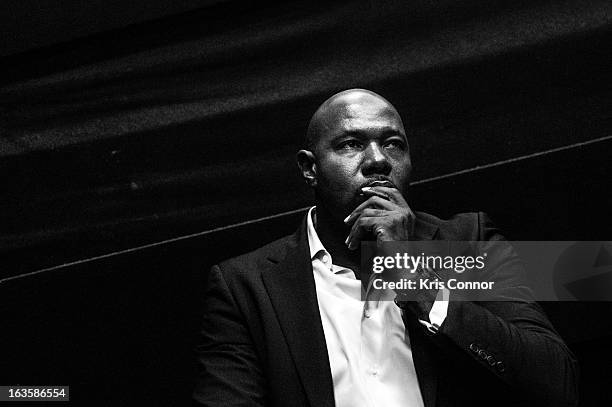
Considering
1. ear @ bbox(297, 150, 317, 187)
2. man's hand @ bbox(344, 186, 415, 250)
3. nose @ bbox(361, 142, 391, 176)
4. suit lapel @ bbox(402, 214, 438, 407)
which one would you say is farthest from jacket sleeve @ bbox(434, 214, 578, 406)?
ear @ bbox(297, 150, 317, 187)

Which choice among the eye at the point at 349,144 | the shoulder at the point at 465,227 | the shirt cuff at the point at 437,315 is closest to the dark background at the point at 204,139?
the shoulder at the point at 465,227

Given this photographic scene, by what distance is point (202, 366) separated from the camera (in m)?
2.79

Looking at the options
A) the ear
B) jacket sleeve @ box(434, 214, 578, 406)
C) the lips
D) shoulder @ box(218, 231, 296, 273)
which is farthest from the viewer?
the ear

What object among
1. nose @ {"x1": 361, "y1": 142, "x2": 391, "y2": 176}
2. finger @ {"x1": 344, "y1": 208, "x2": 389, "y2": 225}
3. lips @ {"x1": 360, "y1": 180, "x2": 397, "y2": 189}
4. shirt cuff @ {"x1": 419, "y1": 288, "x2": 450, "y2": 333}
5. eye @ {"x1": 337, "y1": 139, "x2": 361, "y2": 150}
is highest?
eye @ {"x1": 337, "y1": 139, "x2": 361, "y2": 150}

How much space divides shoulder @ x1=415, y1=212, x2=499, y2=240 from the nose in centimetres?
19

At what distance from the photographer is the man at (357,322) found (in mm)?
2578

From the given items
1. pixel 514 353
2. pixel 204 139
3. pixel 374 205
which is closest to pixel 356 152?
pixel 374 205

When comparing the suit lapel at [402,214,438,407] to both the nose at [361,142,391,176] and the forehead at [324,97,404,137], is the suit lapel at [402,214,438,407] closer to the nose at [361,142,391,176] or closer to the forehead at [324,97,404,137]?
the nose at [361,142,391,176]

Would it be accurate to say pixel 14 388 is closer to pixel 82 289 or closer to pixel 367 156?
pixel 82 289

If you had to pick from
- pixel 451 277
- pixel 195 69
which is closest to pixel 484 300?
pixel 451 277

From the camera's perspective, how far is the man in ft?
8.46

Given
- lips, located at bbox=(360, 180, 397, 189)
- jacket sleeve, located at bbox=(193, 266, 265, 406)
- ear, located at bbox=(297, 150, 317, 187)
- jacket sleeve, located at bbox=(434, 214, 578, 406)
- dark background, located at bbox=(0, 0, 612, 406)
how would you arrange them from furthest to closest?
dark background, located at bbox=(0, 0, 612, 406) → ear, located at bbox=(297, 150, 317, 187) → lips, located at bbox=(360, 180, 397, 189) → jacket sleeve, located at bbox=(193, 266, 265, 406) → jacket sleeve, located at bbox=(434, 214, 578, 406)

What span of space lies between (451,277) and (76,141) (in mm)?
1452

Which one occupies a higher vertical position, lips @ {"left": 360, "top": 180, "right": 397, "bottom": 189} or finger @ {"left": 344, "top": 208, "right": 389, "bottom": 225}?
lips @ {"left": 360, "top": 180, "right": 397, "bottom": 189}
